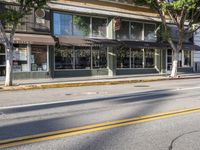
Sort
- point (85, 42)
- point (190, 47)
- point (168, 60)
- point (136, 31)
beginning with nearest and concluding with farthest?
point (85, 42) < point (136, 31) < point (190, 47) < point (168, 60)

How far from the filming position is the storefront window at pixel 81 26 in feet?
93.4

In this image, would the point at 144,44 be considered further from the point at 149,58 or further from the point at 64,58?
the point at 64,58

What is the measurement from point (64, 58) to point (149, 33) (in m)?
9.43

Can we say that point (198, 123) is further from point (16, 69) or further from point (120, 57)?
point (120, 57)

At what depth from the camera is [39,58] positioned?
26.1 meters

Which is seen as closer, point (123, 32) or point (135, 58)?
point (123, 32)

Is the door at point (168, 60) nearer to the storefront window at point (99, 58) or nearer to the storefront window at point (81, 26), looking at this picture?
the storefront window at point (99, 58)

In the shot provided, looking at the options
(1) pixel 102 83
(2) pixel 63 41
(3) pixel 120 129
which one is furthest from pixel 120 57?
(3) pixel 120 129

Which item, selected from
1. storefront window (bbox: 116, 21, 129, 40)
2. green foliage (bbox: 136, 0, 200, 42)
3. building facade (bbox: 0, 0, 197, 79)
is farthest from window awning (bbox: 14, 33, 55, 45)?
storefront window (bbox: 116, 21, 129, 40)

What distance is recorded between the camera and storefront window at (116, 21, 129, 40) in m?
31.2

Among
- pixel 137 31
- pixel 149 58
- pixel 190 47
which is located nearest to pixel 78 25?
pixel 137 31

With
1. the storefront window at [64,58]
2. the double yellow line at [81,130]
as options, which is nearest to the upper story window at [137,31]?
the storefront window at [64,58]

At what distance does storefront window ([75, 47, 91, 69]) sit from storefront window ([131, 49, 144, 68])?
4742 millimetres

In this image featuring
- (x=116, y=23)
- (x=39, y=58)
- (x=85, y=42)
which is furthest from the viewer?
(x=116, y=23)
